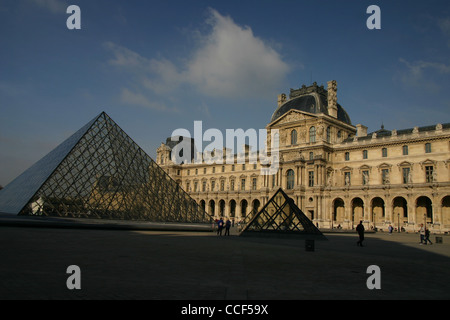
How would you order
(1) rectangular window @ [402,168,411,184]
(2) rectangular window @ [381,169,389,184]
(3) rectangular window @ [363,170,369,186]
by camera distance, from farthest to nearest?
(3) rectangular window @ [363,170,369,186] → (2) rectangular window @ [381,169,389,184] → (1) rectangular window @ [402,168,411,184]

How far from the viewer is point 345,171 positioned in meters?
50.4

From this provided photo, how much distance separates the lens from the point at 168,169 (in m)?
75.3

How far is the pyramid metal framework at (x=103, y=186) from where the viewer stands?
26859mm

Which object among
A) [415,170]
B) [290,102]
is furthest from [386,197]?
[290,102]

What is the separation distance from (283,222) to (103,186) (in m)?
15.6

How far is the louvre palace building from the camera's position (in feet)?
136

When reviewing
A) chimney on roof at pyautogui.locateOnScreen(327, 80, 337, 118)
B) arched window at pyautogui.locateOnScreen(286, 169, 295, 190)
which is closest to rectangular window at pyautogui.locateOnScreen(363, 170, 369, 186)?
chimney on roof at pyautogui.locateOnScreen(327, 80, 337, 118)

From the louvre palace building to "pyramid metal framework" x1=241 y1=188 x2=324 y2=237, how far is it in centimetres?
1496

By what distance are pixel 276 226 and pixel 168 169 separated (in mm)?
54595

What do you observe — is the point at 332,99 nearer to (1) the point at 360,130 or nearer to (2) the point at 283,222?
(1) the point at 360,130

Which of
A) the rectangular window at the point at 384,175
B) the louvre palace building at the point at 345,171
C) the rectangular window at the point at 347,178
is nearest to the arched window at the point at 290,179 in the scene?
the louvre palace building at the point at 345,171

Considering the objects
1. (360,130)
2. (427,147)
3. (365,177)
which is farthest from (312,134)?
(427,147)

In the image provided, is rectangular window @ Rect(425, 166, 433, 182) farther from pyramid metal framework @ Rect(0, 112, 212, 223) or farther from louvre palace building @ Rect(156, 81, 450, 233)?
pyramid metal framework @ Rect(0, 112, 212, 223)

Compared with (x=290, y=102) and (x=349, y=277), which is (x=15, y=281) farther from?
(x=290, y=102)
